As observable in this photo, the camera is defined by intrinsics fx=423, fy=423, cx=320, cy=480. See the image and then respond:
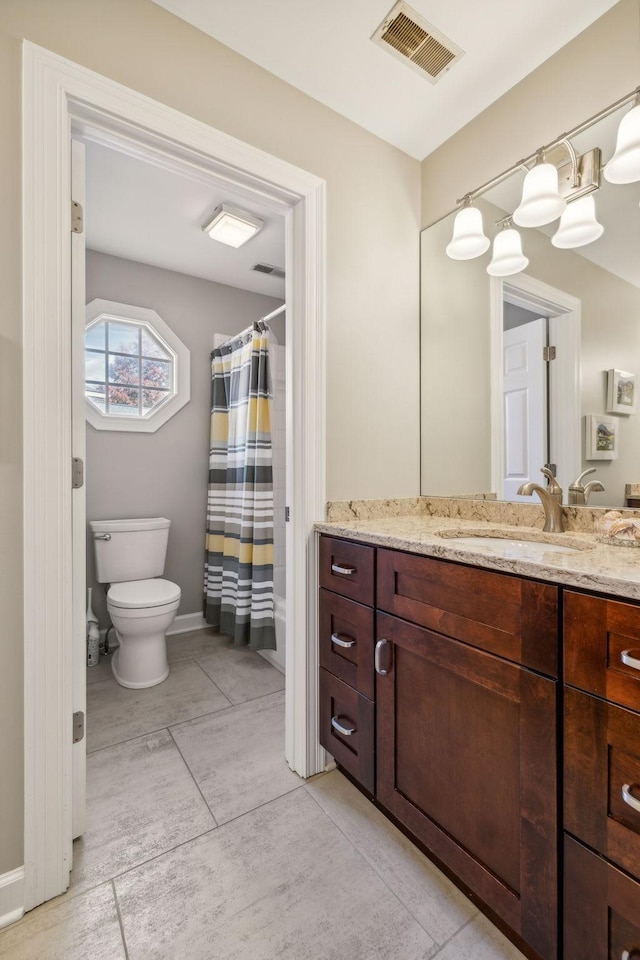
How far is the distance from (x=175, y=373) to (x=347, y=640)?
7.31 feet

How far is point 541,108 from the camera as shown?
57.9 inches

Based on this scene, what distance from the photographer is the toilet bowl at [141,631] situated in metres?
2.11

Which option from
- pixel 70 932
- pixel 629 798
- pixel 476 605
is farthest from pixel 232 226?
pixel 70 932

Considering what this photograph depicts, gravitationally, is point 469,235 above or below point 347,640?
above

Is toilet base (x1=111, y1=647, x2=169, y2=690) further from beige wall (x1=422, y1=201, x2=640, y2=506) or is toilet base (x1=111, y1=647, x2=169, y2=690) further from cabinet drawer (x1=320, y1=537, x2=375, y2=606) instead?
beige wall (x1=422, y1=201, x2=640, y2=506)

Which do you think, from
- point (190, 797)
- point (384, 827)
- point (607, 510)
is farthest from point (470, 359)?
point (190, 797)

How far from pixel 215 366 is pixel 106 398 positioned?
731mm

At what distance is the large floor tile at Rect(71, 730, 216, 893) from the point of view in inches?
47.5

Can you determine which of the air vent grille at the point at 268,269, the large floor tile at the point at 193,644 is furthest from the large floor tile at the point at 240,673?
the air vent grille at the point at 268,269

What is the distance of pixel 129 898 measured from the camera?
1094 millimetres

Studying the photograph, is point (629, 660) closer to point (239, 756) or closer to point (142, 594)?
point (239, 756)

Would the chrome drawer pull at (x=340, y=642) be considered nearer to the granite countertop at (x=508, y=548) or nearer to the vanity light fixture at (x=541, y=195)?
the granite countertop at (x=508, y=548)

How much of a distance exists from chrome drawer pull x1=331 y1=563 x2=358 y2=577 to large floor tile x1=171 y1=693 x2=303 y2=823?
31.0 inches

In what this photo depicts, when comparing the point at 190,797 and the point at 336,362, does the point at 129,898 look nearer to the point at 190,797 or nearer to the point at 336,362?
the point at 190,797
